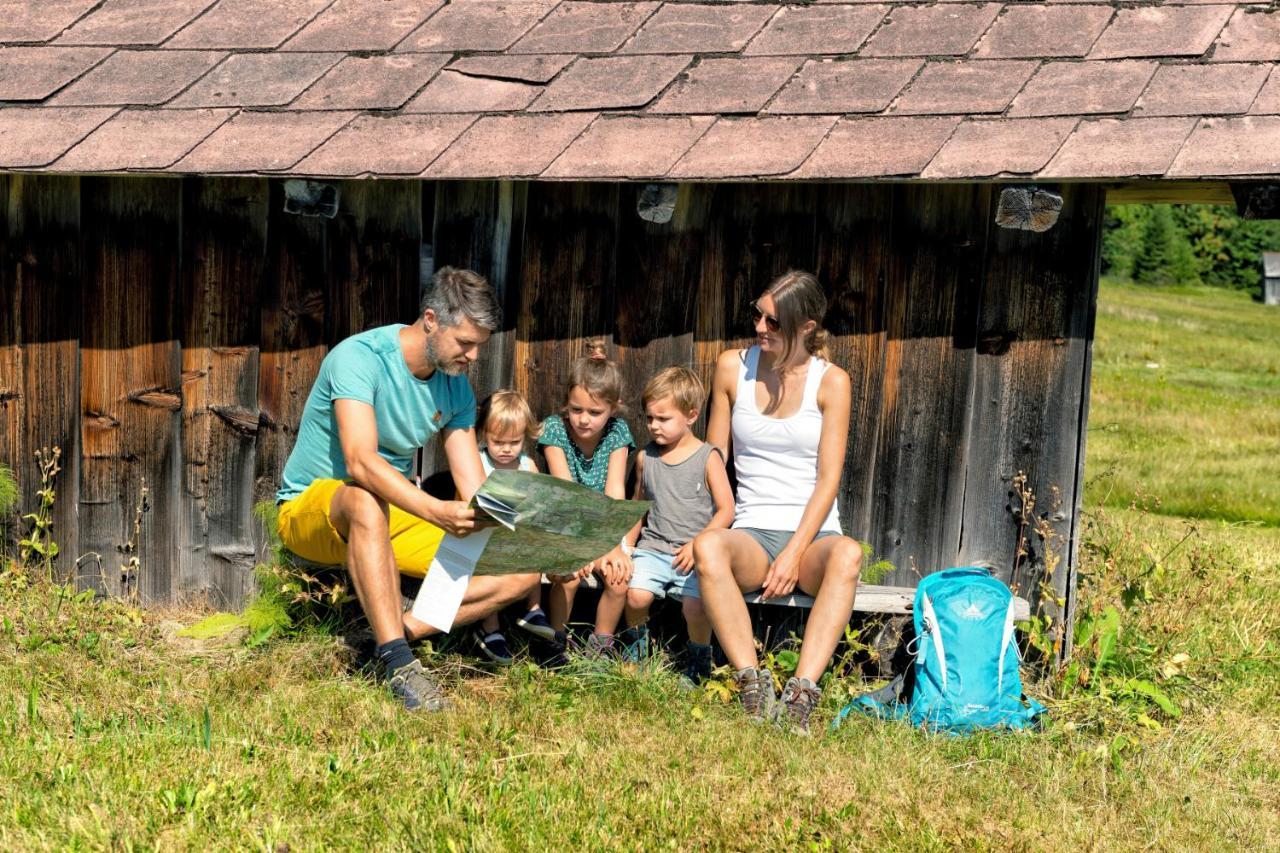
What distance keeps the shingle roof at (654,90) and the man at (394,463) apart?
62cm

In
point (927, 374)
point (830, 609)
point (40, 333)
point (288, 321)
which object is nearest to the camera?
point (830, 609)

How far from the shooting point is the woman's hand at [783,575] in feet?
17.7

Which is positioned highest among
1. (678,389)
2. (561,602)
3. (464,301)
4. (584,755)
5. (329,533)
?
(464,301)

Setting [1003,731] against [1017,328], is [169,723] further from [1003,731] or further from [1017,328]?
[1017,328]

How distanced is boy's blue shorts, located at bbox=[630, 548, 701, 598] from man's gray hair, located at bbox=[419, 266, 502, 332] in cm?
107

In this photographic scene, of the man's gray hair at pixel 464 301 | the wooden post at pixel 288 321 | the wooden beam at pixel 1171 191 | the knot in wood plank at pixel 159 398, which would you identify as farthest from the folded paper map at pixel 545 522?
the wooden beam at pixel 1171 191

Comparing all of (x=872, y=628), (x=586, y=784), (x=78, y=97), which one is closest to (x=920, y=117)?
(x=872, y=628)

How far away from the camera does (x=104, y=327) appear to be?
6.24 meters

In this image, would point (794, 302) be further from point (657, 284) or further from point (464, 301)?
point (464, 301)

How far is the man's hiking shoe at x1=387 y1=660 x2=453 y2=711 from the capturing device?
5.01 meters

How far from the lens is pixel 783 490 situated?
568 centimetres

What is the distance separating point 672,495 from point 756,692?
95 centimetres

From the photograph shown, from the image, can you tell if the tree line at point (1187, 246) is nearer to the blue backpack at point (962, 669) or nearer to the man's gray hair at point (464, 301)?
the blue backpack at point (962, 669)

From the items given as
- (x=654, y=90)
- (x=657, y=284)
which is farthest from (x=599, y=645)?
(x=654, y=90)
